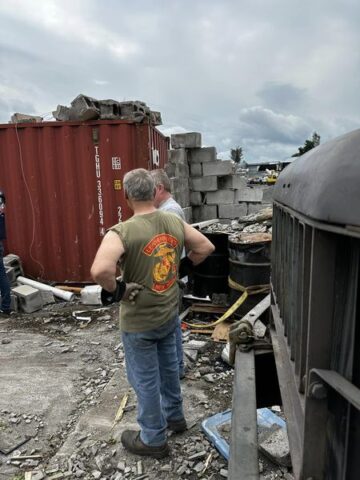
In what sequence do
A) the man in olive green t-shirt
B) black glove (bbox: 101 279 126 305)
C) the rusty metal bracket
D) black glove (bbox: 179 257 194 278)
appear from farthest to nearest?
1. black glove (bbox: 179 257 194 278)
2. the man in olive green t-shirt
3. black glove (bbox: 101 279 126 305)
4. the rusty metal bracket

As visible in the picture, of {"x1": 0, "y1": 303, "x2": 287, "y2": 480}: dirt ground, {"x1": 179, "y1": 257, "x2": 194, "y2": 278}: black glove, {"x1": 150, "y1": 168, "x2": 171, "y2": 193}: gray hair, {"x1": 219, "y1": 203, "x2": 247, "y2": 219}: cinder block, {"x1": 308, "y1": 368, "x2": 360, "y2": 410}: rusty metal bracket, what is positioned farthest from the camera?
{"x1": 219, "y1": 203, "x2": 247, "y2": 219}: cinder block

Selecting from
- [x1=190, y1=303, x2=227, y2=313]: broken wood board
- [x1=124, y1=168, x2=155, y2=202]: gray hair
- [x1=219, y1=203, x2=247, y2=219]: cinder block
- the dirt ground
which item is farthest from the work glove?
[x1=219, y1=203, x2=247, y2=219]: cinder block

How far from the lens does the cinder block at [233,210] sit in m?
7.43

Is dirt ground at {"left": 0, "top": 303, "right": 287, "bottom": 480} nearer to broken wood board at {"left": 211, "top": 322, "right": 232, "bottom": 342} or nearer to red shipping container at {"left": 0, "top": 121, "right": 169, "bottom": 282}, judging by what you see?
broken wood board at {"left": 211, "top": 322, "right": 232, "bottom": 342}

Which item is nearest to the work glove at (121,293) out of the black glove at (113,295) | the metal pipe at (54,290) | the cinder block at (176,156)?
the black glove at (113,295)

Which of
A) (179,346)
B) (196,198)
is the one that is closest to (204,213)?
(196,198)

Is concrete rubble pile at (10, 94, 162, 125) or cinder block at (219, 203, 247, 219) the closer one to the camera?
concrete rubble pile at (10, 94, 162, 125)

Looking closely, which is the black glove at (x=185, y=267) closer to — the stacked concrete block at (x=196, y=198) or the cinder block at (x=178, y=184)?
the cinder block at (x=178, y=184)

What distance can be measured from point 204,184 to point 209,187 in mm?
112

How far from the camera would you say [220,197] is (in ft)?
24.3

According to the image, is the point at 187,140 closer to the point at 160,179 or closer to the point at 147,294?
the point at 160,179

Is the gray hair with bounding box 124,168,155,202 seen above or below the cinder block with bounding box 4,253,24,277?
above

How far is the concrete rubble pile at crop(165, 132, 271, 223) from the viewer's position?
7.14m

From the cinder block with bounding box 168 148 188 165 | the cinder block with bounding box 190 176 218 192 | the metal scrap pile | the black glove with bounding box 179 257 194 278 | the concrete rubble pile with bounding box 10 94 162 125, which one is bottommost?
the black glove with bounding box 179 257 194 278
